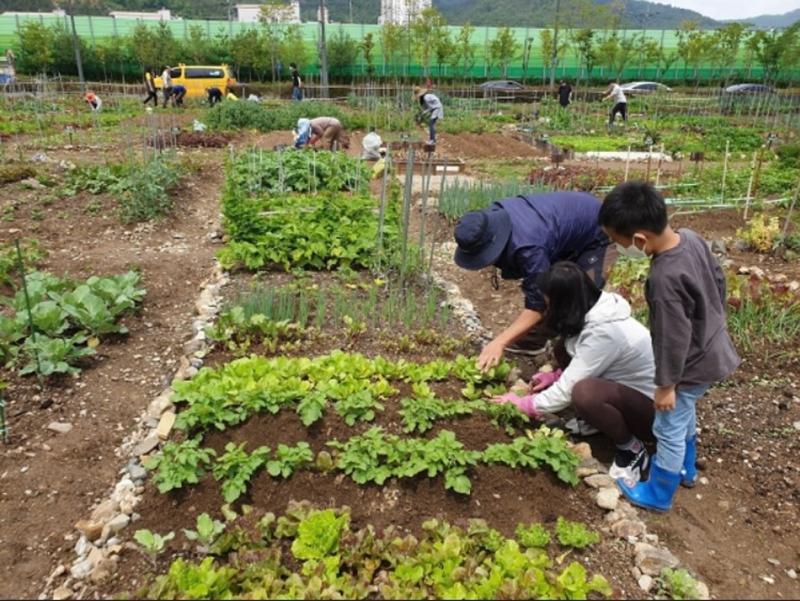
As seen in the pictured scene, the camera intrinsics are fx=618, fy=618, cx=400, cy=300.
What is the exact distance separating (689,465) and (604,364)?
2.30ft

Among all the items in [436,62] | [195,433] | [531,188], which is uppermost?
[436,62]

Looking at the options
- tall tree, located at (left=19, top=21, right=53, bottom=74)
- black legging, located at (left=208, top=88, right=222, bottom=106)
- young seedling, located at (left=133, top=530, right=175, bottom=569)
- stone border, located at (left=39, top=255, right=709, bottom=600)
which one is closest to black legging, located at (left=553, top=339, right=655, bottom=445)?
stone border, located at (left=39, top=255, right=709, bottom=600)

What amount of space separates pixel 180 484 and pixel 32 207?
243 inches

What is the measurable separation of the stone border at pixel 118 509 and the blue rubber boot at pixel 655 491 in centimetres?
228

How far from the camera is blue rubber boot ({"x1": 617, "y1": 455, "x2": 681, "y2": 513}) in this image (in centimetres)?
285

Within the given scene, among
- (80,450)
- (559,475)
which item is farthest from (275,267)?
(559,475)

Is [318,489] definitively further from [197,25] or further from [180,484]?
[197,25]

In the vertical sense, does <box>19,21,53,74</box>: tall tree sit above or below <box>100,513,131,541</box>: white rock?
above

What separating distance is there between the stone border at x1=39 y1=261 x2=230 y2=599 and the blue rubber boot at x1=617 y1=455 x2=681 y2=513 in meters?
2.28

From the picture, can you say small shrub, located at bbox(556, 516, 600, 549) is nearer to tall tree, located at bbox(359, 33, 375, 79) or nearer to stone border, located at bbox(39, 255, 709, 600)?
stone border, located at bbox(39, 255, 709, 600)

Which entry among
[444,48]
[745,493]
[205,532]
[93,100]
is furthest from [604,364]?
[444,48]

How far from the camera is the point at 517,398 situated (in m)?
3.27

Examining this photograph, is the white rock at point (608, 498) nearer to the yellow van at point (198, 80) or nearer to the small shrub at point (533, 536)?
the small shrub at point (533, 536)

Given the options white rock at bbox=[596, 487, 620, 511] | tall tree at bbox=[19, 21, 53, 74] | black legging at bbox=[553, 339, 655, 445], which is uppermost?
tall tree at bbox=[19, 21, 53, 74]
